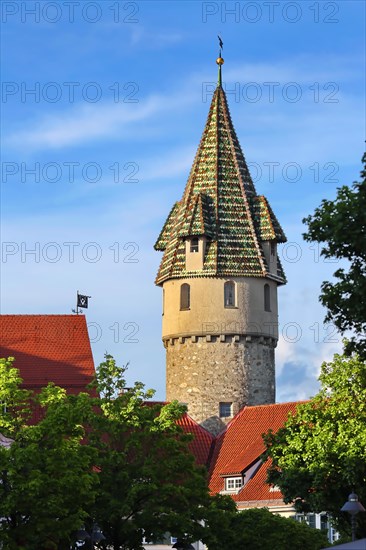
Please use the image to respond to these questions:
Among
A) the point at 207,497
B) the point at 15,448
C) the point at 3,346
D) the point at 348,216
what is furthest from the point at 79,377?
the point at 348,216

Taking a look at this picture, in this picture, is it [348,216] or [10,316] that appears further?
[10,316]

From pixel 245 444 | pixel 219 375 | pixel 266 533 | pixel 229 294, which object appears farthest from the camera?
pixel 229 294

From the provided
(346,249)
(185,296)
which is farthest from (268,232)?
(346,249)

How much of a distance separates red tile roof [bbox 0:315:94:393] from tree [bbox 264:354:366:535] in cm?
2810

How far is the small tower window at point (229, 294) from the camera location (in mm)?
88438

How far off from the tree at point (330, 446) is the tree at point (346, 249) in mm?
15489

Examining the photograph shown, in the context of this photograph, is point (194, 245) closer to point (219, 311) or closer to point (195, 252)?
point (195, 252)

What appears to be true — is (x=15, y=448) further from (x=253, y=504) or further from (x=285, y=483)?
(x=253, y=504)

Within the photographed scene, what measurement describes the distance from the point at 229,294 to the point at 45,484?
4076 centimetres

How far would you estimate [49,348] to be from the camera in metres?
86.4

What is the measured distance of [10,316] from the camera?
289 ft

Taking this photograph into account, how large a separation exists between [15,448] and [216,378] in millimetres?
38525

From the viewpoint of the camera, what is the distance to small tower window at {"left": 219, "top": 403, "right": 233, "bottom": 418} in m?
88.2

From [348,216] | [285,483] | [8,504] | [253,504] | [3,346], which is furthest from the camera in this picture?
[3,346]
